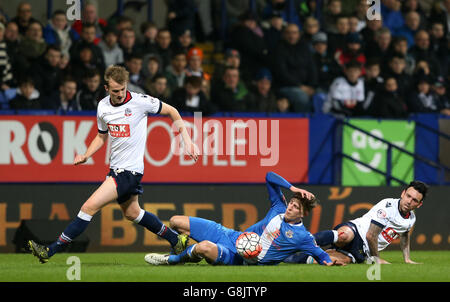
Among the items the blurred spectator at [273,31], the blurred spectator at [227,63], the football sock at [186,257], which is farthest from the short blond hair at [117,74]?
the blurred spectator at [273,31]

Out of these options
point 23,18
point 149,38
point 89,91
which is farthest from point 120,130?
point 23,18

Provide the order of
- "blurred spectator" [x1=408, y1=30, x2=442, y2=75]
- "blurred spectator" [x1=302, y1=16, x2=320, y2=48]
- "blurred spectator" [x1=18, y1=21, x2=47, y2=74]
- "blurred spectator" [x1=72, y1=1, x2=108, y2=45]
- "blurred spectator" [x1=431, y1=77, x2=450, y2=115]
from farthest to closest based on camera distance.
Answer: "blurred spectator" [x1=408, y1=30, x2=442, y2=75] → "blurred spectator" [x1=302, y1=16, x2=320, y2=48] → "blurred spectator" [x1=431, y1=77, x2=450, y2=115] → "blurred spectator" [x1=72, y1=1, x2=108, y2=45] → "blurred spectator" [x1=18, y1=21, x2=47, y2=74]

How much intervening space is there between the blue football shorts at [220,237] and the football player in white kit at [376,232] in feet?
3.60

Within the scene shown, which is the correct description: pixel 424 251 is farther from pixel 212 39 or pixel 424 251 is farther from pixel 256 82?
pixel 212 39

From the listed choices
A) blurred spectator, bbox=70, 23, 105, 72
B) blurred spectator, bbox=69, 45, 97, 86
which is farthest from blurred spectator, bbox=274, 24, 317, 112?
blurred spectator, bbox=69, 45, 97, 86

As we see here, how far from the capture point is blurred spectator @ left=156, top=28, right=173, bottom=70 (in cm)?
1578

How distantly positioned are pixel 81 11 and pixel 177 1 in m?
1.91

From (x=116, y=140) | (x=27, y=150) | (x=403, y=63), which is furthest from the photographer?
(x=403, y=63)

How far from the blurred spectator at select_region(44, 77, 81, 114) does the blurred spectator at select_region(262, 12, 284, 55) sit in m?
4.14

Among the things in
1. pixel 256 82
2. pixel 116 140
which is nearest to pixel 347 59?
pixel 256 82

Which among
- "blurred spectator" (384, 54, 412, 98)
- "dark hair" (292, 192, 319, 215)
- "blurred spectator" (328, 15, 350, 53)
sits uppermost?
"blurred spectator" (328, 15, 350, 53)

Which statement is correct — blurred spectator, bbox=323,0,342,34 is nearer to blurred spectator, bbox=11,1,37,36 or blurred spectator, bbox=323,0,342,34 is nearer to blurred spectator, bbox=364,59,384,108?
blurred spectator, bbox=364,59,384,108

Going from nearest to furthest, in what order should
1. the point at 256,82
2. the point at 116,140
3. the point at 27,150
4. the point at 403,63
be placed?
the point at 116,140 < the point at 27,150 < the point at 256,82 < the point at 403,63

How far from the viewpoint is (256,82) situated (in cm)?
1551
